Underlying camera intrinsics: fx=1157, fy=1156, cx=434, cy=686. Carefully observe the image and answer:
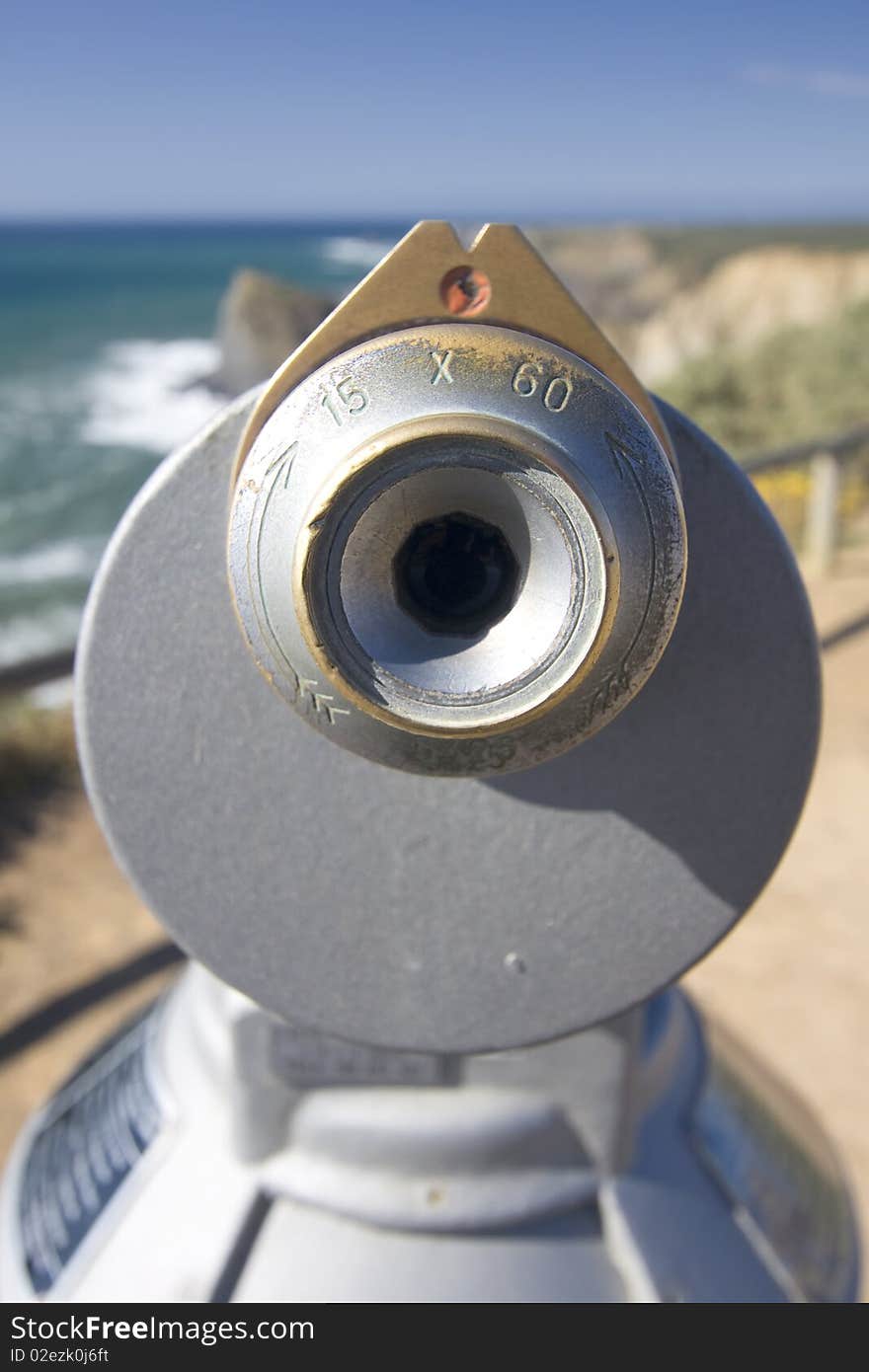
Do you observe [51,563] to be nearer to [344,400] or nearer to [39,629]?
[39,629]

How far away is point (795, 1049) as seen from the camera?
121 inches

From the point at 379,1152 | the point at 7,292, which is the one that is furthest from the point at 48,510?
the point at 7,292

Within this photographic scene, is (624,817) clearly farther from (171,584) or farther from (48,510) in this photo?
(48,510)

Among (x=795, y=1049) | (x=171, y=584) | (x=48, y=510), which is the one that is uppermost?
(x=48, y=510)

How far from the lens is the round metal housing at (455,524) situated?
0.71 meters

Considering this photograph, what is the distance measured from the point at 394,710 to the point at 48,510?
70.0 feet

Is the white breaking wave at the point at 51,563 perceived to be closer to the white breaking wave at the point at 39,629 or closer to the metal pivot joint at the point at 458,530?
the white breaking wave at the point at 39,629

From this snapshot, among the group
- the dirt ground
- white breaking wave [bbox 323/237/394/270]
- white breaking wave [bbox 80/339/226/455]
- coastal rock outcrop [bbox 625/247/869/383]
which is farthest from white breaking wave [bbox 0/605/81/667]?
coastal rock outcrop [bbox 625/247/869/383]

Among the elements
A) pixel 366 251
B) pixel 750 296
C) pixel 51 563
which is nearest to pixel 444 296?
pixel 366 251

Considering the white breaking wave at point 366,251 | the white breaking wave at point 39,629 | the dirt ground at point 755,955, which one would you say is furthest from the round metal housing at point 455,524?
the white breaking wave at point 39,629

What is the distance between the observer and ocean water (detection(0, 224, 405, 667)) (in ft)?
12.7

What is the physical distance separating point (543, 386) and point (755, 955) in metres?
3.02

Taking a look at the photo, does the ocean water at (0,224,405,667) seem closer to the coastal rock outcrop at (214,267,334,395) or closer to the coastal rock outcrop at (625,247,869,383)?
the coastal rock outcrop at (214,267,334,395)

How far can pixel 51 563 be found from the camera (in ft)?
61.1
